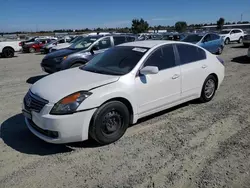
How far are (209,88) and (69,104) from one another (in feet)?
12.0

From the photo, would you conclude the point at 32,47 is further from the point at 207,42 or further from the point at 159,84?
the point at 159,84

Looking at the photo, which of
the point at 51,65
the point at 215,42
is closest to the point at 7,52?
the point at 51,65

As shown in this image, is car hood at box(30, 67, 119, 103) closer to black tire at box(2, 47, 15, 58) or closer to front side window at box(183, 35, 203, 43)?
front side window at box(183, 35, 203, 43)

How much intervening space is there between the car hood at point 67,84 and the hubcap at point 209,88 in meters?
2.68

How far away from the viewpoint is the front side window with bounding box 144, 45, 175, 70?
4.31m

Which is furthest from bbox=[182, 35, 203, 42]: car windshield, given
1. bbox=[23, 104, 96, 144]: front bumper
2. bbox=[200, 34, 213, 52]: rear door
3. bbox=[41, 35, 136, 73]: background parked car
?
bbox=[23, 104, 96, 144]: front bumper

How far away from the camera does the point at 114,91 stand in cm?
365

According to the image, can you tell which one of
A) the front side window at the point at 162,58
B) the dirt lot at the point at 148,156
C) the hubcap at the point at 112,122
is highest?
the front side window at the point at 162,58

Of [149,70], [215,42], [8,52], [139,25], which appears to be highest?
[139,25]

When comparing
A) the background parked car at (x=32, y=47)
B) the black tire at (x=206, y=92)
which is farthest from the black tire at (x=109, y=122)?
the background parked car at (x=32, y=47)

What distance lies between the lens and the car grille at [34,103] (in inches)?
135

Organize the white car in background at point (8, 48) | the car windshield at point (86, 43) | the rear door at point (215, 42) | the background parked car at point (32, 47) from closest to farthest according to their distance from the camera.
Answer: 1. the car windshield at point (86, 43)
2. the rear door at point (215, 42)
3. the white car in background at point (8, 48)
4. the background parked car at point (32, 47)

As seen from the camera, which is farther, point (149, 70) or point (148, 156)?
point (149, 70)

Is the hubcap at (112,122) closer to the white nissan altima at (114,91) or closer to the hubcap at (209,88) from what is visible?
the white nissan altima at (114,91)
